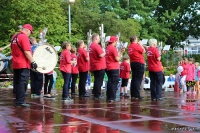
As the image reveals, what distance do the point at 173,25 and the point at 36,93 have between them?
136 feet

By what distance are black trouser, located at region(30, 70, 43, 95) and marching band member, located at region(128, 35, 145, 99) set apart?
2.81 metres

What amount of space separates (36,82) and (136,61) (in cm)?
314

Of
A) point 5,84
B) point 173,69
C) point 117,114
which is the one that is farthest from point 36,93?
point 173,69

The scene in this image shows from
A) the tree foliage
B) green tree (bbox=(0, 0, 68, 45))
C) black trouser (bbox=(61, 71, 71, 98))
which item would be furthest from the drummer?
→ green tree (bbox=(0, 0, 68, 45))

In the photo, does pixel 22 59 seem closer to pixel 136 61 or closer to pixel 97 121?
pixel 97 121

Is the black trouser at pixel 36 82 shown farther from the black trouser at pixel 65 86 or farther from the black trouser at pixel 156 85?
the black trouser at pixel 156 85

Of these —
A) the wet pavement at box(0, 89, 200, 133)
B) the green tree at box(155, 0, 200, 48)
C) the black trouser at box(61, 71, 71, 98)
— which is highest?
the green tree at box(155, 0, 200, 48)

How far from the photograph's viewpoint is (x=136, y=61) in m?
11.8

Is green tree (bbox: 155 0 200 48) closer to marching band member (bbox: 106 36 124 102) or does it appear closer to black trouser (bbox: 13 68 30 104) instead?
marching band member (bbox: 106 36 124 102)

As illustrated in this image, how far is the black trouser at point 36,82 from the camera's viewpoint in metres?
12.6

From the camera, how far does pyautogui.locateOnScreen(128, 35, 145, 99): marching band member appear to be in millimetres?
11734

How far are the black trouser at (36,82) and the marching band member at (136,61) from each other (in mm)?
2811

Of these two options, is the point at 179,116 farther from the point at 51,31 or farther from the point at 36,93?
the point at 51,31

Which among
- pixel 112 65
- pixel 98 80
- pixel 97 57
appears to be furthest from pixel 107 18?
pixel 112 65
